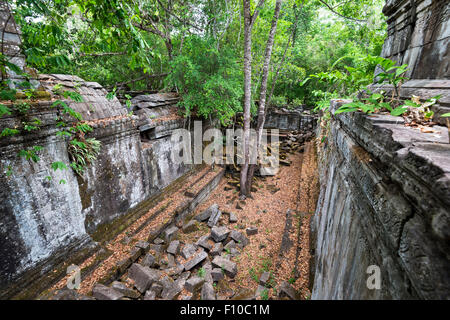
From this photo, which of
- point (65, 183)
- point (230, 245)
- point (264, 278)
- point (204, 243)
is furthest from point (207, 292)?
point (65, 183)

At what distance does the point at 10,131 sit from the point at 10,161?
50 centimetres

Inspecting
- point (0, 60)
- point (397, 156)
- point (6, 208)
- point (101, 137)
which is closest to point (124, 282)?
point (6, 208)

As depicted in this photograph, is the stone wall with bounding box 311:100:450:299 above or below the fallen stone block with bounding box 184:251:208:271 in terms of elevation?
above

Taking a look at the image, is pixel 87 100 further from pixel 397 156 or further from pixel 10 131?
pixel 397 156

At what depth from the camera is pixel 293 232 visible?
5.08m

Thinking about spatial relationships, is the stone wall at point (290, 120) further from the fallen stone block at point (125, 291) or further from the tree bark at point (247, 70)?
the fallen stone block at point (125, 291)

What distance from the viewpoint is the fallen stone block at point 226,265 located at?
3.94m

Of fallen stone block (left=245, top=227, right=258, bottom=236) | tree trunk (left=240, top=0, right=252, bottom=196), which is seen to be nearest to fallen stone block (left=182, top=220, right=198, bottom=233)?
fallen stone block (left=245, top=227, right=258, bottom=236)

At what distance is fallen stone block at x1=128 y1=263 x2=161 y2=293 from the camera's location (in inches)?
137

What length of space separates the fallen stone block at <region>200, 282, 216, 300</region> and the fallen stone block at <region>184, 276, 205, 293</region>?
0.36 ft

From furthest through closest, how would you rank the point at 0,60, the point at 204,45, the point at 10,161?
1. the point at 204,45
2. the point at 10,161
3. the point at 0,60

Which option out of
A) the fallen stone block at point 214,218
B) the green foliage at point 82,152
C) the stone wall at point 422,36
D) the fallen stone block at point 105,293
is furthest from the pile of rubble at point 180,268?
the stone wall at point 422,36

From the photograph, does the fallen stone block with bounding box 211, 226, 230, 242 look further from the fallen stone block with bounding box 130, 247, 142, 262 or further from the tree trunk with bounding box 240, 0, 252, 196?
the tree trunk with bounding box 240, 0, 252, 196
